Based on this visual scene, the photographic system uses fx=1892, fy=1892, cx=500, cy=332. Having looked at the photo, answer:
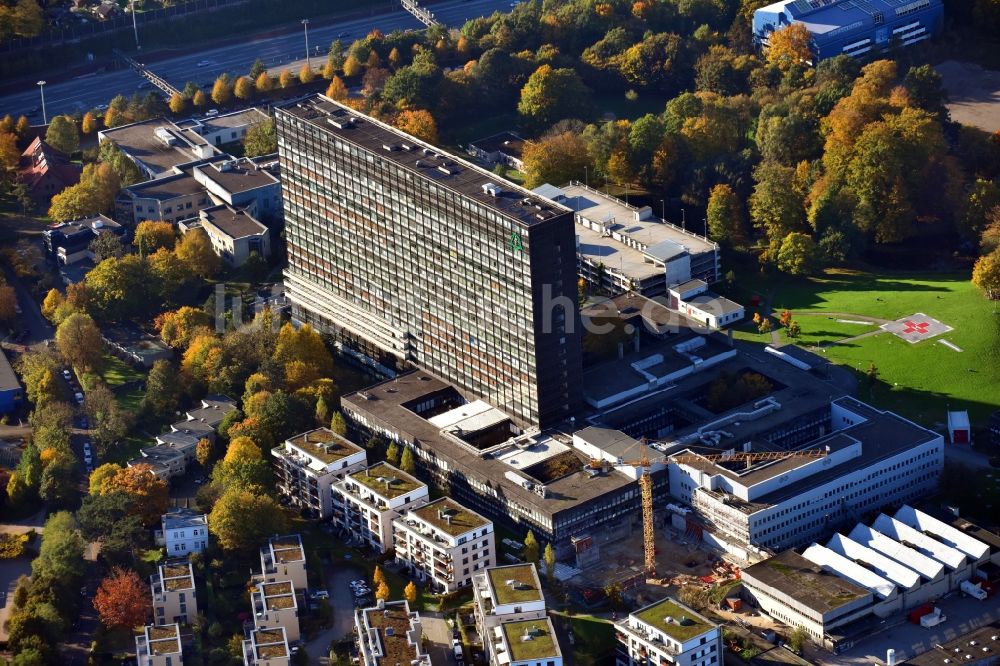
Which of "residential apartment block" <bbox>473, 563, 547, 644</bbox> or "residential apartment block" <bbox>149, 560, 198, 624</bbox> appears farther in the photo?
"residential apartment block" <bbox>149, 560, 198, 624</bbox>

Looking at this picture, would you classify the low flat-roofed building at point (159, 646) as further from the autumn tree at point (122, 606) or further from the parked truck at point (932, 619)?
the parked truck at point (932, 619)

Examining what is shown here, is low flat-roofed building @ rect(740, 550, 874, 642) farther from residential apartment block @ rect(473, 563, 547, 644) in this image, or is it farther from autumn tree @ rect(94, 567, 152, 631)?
autumn tree @ rect(94, 567, 152, 631)

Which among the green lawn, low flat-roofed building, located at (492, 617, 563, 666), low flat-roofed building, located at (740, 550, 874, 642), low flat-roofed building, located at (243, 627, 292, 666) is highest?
low flat-roofed building, located at (492, 617, 563, 666)

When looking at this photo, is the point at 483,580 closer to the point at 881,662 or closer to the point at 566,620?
the point at 566,620

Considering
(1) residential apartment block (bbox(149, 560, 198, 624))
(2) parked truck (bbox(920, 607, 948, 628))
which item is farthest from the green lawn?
Answer: (1) residential apartment block (bbox(149, 560, 198, 624))

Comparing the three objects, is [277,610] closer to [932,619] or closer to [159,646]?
[159,646]

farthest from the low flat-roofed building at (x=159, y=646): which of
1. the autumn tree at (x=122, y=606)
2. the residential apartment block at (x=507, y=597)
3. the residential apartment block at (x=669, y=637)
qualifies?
the residential apartment block at (x=669, y=637)
